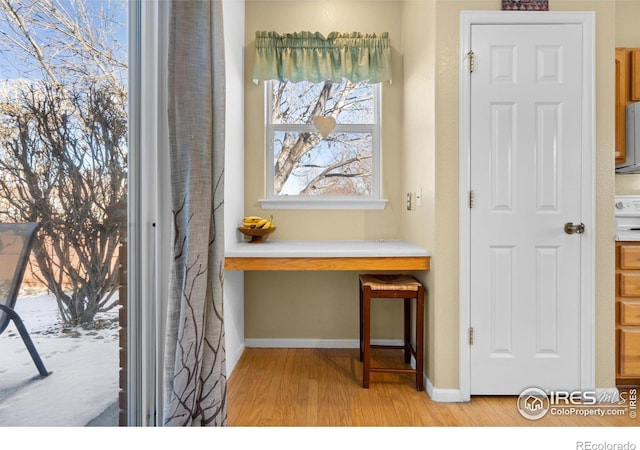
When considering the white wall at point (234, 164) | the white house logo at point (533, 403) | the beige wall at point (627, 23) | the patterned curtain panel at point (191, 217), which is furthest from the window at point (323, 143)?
the beige wall at point (627, 23)

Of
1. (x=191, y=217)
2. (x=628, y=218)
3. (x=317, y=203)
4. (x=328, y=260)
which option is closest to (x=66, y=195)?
(x=191, y=217)

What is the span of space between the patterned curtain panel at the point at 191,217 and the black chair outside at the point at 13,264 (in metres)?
0.45

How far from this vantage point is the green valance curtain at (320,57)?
2.63 meters

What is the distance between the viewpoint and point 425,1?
2.12 metres

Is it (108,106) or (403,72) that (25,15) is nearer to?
(108,106)

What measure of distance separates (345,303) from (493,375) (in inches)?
45.2

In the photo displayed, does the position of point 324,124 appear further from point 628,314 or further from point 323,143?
point 628,314

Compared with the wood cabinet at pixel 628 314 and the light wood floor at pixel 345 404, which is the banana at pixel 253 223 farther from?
the wood cabinet at pixel 628 314

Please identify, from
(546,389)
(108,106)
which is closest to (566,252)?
(546,389)

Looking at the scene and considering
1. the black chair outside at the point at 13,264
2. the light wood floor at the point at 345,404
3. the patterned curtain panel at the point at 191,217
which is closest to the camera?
the black chair outside at the point at 13,264

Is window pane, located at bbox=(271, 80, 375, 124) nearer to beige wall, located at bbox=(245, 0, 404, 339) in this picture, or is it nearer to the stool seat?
beige wall, located at bbox=(245, 0, 404, 339)

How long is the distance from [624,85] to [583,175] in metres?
0.94

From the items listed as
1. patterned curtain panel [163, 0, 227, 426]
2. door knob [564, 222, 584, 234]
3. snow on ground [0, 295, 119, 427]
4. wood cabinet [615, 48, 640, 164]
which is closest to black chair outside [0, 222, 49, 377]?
snow on ground [0, 295, 119, 427]

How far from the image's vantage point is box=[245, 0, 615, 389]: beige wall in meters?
1.93
